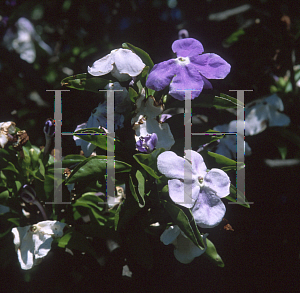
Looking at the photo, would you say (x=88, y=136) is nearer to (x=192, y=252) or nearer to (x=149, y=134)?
(x=149, y=134)

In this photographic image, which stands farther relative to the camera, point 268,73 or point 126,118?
point 268,73

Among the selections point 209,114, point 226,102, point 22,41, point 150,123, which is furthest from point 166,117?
point 22,41

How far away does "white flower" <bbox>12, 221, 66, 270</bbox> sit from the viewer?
75 centimetres

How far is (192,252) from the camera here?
738 millimetres

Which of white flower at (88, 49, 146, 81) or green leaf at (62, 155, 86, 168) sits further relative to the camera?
green leaf at (62, 155, 86, 168)

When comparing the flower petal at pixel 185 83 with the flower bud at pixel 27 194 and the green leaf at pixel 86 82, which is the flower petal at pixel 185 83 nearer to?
the green leaf at pixel 86 82

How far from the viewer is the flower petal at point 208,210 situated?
613 millimetres

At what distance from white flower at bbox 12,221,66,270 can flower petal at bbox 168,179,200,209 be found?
352 mm

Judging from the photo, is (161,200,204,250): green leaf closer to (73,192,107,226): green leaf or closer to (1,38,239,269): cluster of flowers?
(1,38,239,269): cluster of flowers

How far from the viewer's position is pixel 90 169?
64 cm

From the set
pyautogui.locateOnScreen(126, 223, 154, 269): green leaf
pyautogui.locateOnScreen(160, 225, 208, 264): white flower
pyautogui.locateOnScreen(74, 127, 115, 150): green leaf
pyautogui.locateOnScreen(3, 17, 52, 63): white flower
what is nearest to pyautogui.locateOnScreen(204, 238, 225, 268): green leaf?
pyautogui.locateOnScreen(160, 225, 208, 264): white flower

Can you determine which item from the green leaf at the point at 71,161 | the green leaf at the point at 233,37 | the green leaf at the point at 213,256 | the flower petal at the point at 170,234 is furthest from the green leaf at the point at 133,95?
the green leaf at the point at 233,37

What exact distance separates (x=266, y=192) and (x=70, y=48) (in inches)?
40.3

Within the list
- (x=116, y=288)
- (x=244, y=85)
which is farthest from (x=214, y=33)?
(x=116, y=288)
